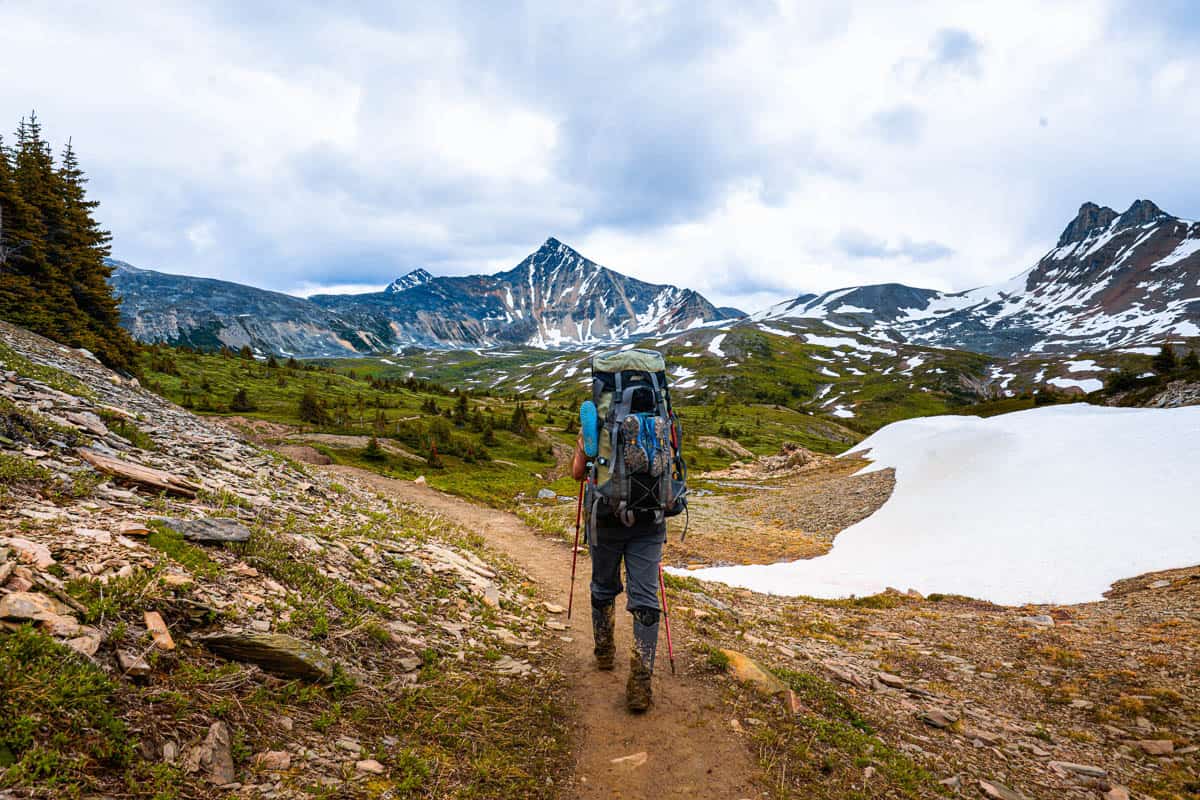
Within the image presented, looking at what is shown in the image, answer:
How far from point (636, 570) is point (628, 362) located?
2.88 meters

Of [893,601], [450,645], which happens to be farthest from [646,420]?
[893,601]

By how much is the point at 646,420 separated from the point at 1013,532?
18.9 m

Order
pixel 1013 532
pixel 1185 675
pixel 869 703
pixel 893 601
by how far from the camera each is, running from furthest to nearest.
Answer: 1. pixel 1013 532
2. pixel 893 601
3. pixel 1185 675
4. pixel 869 703

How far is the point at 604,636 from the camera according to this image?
759 cm

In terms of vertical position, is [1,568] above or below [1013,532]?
above

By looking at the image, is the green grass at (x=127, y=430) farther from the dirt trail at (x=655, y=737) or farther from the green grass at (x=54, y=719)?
the dirt trail at (x=655, y=737)

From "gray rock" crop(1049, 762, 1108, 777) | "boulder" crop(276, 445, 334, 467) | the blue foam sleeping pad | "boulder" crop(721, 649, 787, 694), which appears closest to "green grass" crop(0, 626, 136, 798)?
the blue foam sleeping pad

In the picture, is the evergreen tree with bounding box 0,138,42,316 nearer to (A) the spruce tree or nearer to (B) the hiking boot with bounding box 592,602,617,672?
(A) the spruce tree

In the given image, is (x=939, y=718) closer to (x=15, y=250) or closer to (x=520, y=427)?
(x=15, y=250)

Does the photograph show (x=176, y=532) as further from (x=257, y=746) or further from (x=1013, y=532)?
(x=1013, y=532)

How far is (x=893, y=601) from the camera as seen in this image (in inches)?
564

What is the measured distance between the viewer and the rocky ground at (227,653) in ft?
11.4

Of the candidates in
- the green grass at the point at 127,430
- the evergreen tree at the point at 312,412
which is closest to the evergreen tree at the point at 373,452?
the evergreen tree at the point at 312,412

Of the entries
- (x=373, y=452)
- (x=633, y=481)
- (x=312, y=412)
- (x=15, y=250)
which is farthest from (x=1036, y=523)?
(x=15, y=250)
